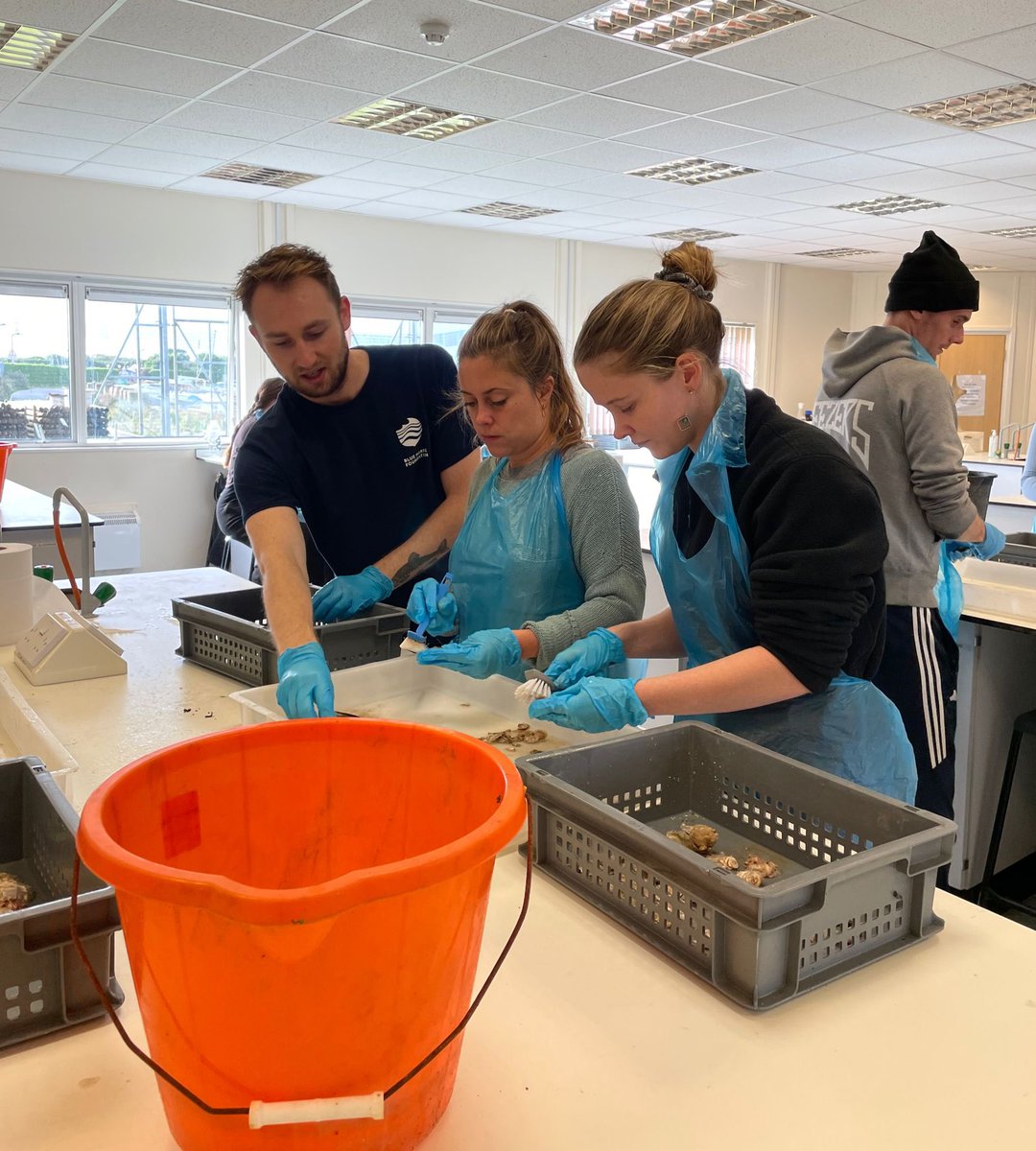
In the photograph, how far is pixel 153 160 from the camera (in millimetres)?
5609

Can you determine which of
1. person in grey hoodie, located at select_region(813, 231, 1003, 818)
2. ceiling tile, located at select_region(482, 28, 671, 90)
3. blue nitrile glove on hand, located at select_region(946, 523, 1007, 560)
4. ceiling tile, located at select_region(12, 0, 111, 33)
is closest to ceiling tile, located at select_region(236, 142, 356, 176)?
ceiling tile, located at select_region(12, 0, 111, 33)

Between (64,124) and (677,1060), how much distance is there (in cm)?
545

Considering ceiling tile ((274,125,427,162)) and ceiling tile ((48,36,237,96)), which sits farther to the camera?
ceiling tile ((274,125,427,162))

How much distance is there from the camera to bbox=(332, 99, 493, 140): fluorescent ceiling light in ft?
15.3

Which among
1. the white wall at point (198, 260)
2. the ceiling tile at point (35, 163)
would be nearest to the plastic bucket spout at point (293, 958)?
the ceiling tile at point (35, 163)

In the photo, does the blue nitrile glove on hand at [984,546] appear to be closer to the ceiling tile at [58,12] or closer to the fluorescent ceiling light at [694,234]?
the ceiling tile at [58,12]

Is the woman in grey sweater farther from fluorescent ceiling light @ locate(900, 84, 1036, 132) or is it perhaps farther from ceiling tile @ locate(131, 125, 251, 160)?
ceiling tile @ locate(131, 125, 251, 160)

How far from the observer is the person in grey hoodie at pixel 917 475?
2203mm

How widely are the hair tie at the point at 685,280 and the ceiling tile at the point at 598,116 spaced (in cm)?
345

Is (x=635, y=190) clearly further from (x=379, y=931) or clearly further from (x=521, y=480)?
(x=379, y=931)

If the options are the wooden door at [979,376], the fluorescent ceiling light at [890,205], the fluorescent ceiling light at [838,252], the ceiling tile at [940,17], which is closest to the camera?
the ceiling tile at [940,17]

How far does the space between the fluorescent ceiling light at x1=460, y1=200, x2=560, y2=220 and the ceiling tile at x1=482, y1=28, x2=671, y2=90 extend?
106 inches

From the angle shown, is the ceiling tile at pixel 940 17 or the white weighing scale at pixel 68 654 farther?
the ceiling tile at pixel 940 17

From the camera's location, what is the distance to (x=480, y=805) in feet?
2.39
